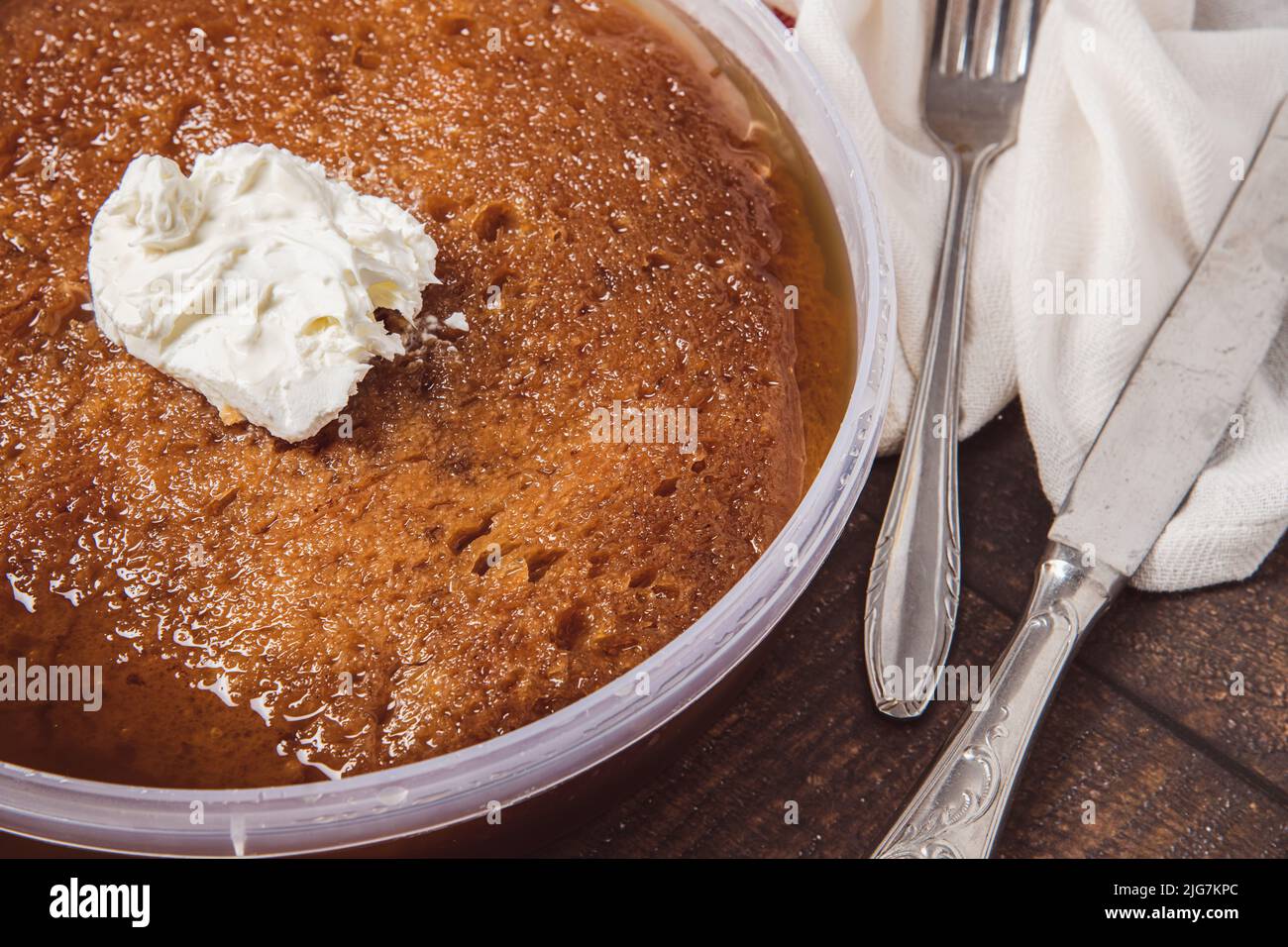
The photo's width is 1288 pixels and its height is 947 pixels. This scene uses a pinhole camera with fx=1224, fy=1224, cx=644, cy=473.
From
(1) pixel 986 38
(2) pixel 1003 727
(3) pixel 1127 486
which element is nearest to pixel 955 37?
(1) pixel 986 38

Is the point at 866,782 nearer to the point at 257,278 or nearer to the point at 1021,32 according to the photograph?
the point at 257,278

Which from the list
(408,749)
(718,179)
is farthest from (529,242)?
(408,749)

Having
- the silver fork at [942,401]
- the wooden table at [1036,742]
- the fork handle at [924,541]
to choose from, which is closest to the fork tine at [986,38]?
the silver fork at [942,401]

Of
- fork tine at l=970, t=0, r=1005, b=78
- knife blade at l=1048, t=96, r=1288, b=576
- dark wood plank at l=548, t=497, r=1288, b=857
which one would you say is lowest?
dark wood plank at l=548, t=497, r=1288, b=857

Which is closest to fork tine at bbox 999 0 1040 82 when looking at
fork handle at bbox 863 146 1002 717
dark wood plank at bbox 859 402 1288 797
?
fork handle at bbox 863 146 1002 717

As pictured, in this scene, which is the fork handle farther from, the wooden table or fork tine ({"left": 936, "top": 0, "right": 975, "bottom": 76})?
fork tine ({"left": 936, "top": 0, "right": 975, "bottom": 76})

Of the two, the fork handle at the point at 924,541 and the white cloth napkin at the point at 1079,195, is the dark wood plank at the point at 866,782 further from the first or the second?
the white cloth napkin at the point at 1079,195

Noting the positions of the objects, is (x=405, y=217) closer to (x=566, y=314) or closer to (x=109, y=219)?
(x=566, y=314)
